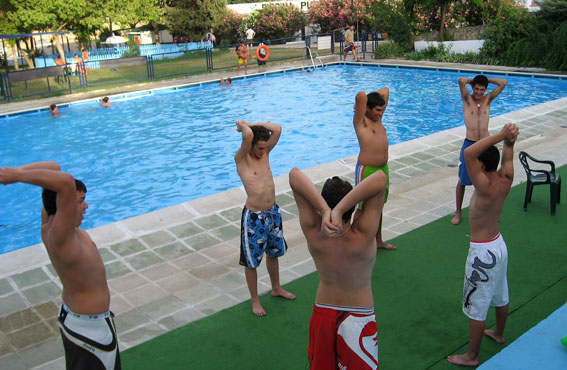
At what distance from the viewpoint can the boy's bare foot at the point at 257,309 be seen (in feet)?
15.5

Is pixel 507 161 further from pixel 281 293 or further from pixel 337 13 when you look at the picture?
pixel 337 13

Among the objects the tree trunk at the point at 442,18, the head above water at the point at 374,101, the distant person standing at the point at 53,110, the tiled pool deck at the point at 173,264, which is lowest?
the tiled pool deck at the point at 173,264

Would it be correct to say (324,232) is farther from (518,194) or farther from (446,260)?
(518,194)

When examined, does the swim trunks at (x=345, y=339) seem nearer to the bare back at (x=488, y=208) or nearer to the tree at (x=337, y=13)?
the bare back at (x=488, y=208)

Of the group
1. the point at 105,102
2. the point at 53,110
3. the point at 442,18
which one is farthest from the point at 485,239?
the point at 442,18


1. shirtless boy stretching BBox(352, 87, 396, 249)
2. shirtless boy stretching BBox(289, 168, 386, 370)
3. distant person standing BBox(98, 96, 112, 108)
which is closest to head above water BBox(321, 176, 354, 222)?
shirtless boy stretching BBox(289, 168, 386, 370)

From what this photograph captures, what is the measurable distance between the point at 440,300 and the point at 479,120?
282 cm

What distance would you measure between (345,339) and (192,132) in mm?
12636

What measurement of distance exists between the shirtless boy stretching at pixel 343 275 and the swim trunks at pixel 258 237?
5.74 ft

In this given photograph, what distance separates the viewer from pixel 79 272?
3.07m

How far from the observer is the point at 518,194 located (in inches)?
292

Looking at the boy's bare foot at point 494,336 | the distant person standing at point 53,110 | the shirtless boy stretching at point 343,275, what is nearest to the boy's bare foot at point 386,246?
the boy's bare foot at point 494,336

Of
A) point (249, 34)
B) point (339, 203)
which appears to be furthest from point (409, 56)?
point (339, 203)

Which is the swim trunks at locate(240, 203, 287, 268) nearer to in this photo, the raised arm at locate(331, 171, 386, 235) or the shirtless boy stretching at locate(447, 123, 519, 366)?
the shirtless boy stretching at locate(447, 123, 519, 366)
